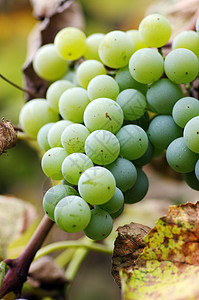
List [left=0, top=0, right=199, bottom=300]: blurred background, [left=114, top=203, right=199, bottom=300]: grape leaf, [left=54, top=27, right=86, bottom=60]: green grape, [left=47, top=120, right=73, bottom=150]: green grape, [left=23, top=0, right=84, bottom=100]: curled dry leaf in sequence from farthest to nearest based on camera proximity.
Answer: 1. [left=0, top=0, right=199, bottom=300]: blurred background
2. [left=23, top=0, right=84, bottom=100]: curled dry leaf
3. [left=54, top=27, right=86, bottom=60]: green grape
4. [left=47, top=120, right=73, bottom=150]: green grape
5. [left=114, top=203, right=199, bottom=300]: grape leaf

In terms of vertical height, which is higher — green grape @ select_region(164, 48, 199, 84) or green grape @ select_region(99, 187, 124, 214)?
green grape @ select_region(164, 48, 199, 84)

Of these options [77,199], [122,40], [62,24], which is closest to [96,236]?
[77,199]

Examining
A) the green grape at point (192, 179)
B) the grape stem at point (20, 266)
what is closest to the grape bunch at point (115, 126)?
the green grape at point (192, 179)

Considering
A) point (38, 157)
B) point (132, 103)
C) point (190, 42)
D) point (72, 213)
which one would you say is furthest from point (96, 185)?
point (38, 157)

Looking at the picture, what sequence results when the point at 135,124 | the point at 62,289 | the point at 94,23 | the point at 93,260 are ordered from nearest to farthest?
1. the point at 135,124
2. the point at 62,289
3. the point at 93,260
4. the point at 94,23

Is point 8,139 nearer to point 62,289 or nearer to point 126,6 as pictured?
point 62,289

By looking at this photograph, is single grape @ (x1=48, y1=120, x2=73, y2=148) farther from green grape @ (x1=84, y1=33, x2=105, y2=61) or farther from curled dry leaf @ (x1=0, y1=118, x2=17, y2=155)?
green grape @ (x1=84, y1=33, x2=105, y2=61)

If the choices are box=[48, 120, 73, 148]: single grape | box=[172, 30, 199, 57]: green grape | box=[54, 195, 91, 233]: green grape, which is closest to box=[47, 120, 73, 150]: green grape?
box=[48, 120, 73, 148]: single grape
